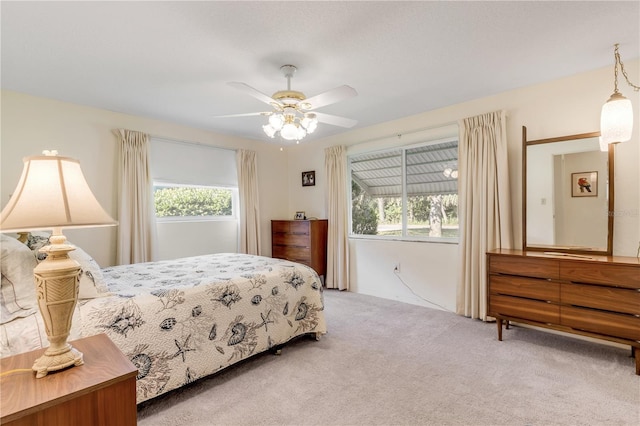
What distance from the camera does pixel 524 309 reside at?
262 centimetres

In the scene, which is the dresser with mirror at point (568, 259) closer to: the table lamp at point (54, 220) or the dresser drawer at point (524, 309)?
the dresser drawer at point (524, 309)

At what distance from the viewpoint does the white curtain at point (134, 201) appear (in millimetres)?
3492

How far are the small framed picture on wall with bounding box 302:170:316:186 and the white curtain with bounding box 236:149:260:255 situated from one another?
0.82 m

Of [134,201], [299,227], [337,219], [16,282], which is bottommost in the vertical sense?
[16,282]

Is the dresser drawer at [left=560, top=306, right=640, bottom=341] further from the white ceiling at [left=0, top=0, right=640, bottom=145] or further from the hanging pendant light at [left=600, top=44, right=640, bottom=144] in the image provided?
the white ceiling at [left=0, top=0, right=640, bottom=145]

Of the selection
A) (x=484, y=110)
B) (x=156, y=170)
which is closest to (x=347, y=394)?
(x=484, y=110)

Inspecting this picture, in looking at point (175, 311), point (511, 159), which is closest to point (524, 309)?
point (511, 159)

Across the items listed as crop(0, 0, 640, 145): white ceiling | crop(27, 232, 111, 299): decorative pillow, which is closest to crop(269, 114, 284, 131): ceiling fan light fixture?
crop(0, 0, 640, 145): white ceiling

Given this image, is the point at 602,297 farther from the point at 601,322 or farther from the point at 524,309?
the point at 524,309

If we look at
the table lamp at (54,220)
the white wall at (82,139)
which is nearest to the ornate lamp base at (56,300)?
the table lamp at (54,220)

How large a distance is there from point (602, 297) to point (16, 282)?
3.77m

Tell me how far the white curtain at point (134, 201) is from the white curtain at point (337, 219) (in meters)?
2.41

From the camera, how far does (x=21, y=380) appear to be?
104 cm

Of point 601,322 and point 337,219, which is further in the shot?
point 337,219
